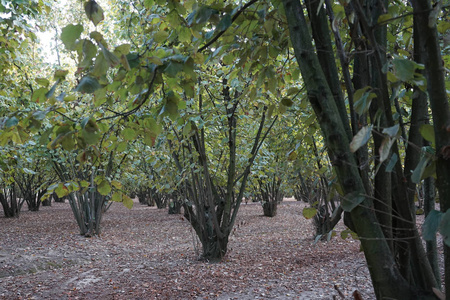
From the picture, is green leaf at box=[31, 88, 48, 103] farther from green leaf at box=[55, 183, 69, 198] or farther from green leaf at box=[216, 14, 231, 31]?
green leaf at box=[216, 14, 231, 31]

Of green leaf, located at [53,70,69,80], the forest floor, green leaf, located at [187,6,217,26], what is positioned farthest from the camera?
the forest floor

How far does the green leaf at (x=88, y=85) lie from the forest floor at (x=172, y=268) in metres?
2.50

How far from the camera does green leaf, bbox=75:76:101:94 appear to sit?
1.15 m

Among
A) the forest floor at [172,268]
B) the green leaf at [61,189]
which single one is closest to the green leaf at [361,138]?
the green leaf at [61,189]

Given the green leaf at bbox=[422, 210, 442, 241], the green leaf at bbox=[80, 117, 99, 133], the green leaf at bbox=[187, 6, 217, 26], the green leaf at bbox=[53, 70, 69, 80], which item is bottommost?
the green leaf at bbox=[422, 210, 442, 241]

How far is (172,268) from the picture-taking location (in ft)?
22.9

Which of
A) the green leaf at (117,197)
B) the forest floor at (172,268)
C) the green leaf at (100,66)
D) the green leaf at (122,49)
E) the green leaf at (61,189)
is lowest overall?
the forest floor at (172,268)

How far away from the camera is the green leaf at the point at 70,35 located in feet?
3.86

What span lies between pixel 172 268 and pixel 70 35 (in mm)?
6376

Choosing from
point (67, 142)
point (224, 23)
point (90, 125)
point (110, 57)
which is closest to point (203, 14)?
point (224, 23)

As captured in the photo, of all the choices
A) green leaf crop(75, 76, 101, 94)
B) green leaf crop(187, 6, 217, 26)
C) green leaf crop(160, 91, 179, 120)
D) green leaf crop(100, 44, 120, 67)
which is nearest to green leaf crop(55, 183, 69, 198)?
green leaf crop(160, 91, 179, 120)

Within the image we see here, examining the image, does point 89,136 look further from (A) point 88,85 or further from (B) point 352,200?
(B) point 352,200

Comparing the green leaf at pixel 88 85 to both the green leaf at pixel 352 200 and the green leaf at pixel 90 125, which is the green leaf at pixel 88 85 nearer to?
the green leaf at pixel 90 125

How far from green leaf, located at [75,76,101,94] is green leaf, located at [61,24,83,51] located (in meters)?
0.12
